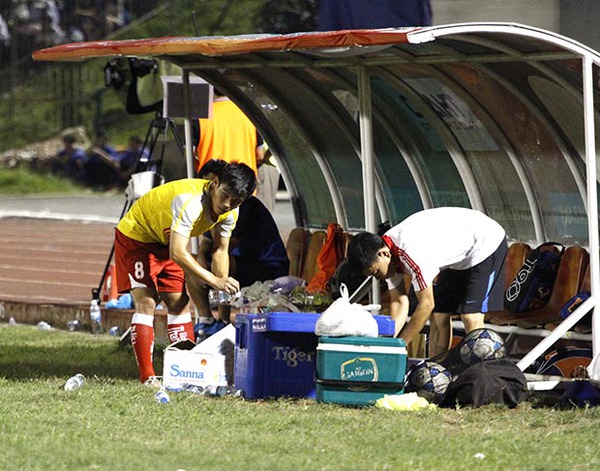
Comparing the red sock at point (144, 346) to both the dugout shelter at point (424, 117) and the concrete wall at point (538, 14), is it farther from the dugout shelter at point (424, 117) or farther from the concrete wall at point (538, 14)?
the concrete wall at point (538, 14)

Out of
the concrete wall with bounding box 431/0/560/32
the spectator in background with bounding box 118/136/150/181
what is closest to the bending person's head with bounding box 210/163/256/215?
the concrete wall with bounding box 431/0/560/32

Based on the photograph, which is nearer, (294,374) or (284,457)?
(284,457)

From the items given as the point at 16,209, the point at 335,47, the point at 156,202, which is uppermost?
the point at 335,47

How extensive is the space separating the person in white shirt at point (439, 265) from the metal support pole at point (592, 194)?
671 mm

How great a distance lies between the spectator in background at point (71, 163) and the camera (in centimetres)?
3912

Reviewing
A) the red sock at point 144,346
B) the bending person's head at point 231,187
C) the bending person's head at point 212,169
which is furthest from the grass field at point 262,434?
the bending person's head at point 212,169

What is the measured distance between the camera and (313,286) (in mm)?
11625

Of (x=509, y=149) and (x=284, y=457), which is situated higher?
(x=509, y=149)

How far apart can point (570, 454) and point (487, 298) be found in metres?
2.66

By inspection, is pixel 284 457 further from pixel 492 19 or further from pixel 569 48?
pixel 492 19

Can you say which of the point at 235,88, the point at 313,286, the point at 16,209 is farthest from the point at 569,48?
the point at 16,209

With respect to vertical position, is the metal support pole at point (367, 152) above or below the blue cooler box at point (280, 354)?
above

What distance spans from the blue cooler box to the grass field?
18 cm

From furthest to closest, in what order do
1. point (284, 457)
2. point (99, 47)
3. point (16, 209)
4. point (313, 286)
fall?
1. point (16, 209)
2. point (313, 286)
3. point (99, 47)
4. point (284, 457)
